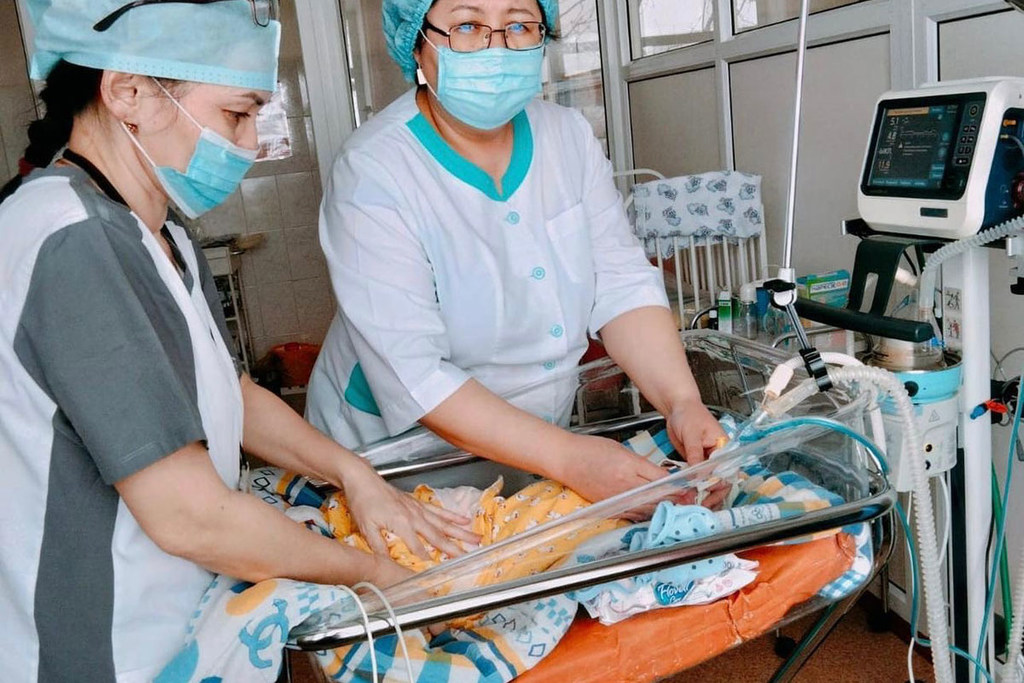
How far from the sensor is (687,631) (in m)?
1.10

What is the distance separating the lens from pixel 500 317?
160 cm

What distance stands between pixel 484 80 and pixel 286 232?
4268 mm

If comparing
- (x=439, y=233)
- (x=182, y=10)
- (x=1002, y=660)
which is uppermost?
(x=182, y=10)

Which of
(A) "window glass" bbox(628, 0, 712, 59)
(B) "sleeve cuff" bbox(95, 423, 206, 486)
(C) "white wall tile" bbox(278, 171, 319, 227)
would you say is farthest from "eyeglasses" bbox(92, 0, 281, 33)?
(C) "white wall tile" bbox(278, 171, 319, 227)

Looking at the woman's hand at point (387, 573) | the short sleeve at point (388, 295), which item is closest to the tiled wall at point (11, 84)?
the short sleeve at point (388, 295)

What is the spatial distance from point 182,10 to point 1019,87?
3.83 ft

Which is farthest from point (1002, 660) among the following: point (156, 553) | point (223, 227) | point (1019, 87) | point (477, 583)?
point (223, 227)

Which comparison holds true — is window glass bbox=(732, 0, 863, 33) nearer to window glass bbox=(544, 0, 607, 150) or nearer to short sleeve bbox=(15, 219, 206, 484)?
window glass bbox=(544, 0, 607, 150)

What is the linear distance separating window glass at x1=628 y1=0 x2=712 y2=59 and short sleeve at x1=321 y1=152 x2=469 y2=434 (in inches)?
67.7

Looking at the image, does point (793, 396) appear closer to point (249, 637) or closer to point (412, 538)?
point (412, 538)

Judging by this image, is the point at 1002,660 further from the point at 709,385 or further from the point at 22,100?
the point at 22,100

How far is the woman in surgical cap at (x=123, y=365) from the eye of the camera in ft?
3.11

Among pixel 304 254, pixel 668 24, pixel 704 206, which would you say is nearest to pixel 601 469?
pixel 704 206

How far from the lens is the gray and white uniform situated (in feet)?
3.10
